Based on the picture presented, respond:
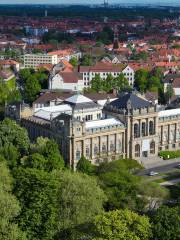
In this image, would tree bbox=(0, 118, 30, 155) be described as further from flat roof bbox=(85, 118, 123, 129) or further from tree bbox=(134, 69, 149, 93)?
tree bbox=(134, 69, 149, 93)

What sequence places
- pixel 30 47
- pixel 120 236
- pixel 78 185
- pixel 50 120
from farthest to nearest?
pixel 30 47 → pixel 50 120 → pixel 78 185 → pixel 120 236

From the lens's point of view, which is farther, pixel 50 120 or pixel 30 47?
pixel 30 47

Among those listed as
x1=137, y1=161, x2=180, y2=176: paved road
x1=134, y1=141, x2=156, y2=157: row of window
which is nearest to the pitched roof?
x1=134, y1=141, x2=156, y2=157: row of window

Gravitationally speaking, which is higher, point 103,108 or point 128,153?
point 103,108

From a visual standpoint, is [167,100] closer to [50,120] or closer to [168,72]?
[168,72]

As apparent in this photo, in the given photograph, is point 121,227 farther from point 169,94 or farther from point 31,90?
point 31,90

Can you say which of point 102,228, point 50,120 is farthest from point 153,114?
point 102,228

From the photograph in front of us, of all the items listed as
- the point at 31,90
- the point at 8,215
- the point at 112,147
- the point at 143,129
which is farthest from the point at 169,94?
the point at 8,215

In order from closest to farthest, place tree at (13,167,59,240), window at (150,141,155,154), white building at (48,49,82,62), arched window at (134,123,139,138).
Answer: tree at (13,167,59,240) → arched window at (134,123,139,138) → window at (150,141,155,154) → white building at (48,49,82,62)
